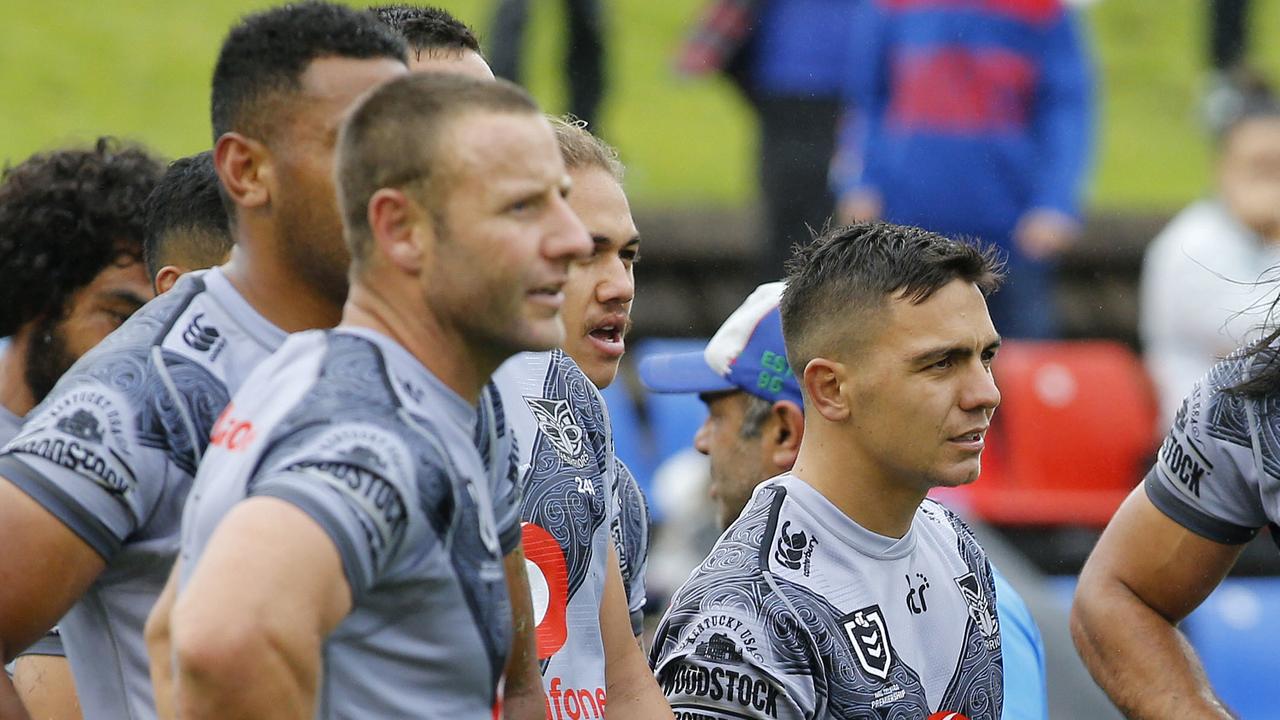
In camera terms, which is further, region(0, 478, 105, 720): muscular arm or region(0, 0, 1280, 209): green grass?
region(0, 0, 1280, 209): green grass

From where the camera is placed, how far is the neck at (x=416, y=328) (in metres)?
2.22

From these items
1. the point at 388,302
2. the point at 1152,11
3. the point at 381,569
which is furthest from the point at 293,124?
the point at 1152,11

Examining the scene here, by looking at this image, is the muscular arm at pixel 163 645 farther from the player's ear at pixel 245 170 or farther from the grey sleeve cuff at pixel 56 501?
the player's ear at pixel 245 170

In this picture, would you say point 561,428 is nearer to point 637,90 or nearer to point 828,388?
point 828,388

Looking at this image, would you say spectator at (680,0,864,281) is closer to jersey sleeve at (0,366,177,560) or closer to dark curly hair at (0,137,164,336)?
dark curly hair at (0,137,164,336)

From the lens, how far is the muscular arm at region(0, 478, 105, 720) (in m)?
2.45

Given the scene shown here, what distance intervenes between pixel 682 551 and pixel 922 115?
7.64 ft

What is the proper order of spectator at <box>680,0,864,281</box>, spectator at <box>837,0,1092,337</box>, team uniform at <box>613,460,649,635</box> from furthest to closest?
spectator at <box>680,0,864,281</box> → spectator at <box>837,0,1092,337</box> → team uniform at <box>613,460,649,635</box>

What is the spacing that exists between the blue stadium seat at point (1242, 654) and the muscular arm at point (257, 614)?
542cm

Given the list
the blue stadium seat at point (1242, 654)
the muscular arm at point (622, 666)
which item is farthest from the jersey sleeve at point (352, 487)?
the blue stadium seat at point (1242, 654)

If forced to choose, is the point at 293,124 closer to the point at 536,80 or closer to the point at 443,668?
the point at 443,668

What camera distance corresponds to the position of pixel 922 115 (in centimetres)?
→ 809

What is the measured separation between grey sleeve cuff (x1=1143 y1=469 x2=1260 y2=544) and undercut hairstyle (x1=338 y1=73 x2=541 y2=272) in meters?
1.69

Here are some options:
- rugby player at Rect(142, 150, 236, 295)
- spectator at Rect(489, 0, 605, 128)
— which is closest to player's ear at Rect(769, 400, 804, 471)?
rugby player at Rect(142, 150, 236, 295)
